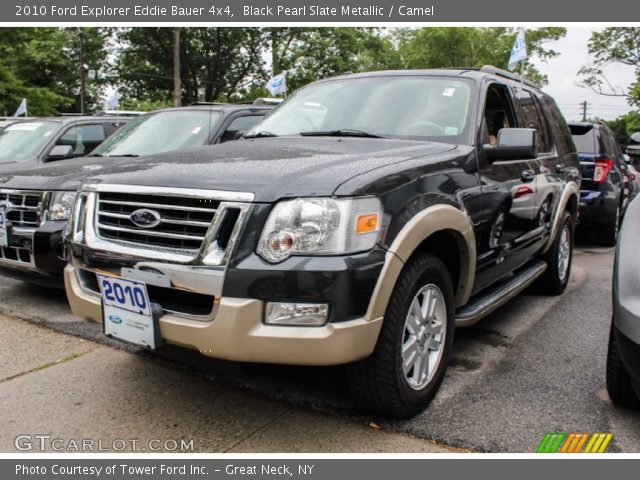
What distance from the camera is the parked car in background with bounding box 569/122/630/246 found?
7.84m

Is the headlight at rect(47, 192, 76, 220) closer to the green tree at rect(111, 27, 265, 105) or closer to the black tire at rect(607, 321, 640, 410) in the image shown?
the black tire at rect(607, 321, 640, 410)

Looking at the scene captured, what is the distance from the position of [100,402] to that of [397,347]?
1.59 metres

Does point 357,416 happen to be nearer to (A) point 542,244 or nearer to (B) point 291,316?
(B) point 291,316

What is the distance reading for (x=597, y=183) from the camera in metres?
7.84

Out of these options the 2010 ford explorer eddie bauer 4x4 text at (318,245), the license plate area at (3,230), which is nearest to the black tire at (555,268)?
the 2010 ford explorer eddie bauer 4x4 text at (318,245)

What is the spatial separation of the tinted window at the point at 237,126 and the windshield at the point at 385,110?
83.8 inches

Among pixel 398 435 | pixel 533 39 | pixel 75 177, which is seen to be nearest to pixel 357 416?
pixel 398 435

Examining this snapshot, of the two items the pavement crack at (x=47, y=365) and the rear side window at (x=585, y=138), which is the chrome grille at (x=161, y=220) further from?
the rear side window at (x=585, y=138)

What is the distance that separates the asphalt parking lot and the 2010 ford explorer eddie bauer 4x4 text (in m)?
0.25

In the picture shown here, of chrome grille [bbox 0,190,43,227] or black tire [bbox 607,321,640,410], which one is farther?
chrome grille [bbox 0,190,43,227]

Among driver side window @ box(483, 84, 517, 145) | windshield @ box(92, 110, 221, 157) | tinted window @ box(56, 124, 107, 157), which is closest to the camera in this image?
driver side window @ box(483, 84, 517, 145)

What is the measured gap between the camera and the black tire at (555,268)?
5.08m

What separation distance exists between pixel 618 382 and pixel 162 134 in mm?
4927

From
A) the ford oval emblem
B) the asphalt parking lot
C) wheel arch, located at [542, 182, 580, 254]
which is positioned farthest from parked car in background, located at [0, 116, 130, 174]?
wheel arch, located at [542, 182, 580, 254]
